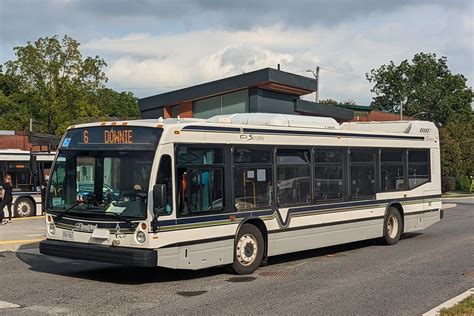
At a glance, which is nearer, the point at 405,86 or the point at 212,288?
the point at 212,288

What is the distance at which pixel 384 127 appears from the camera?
16.6m

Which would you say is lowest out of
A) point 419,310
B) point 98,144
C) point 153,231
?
point 419,310

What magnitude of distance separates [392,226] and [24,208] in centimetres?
1443

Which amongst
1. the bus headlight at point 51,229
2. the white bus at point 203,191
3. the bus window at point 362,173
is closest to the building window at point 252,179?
the white bus at point 203,191

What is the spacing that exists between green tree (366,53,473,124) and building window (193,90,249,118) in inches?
2512

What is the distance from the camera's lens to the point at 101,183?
10117 millimetres

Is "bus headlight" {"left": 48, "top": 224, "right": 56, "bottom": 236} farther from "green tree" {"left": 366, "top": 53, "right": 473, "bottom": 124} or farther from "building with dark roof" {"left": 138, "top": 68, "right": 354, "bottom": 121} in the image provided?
"green tree" {"left": 366, "top": 53, "right": 473, "bottom": 124}

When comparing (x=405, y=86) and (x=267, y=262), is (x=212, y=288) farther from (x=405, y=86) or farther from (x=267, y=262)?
(x=405, y=86)

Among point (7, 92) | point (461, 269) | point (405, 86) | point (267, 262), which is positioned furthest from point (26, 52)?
point (405, 86)

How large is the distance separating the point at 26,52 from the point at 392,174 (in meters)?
29.1

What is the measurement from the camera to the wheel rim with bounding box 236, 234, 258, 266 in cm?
1098

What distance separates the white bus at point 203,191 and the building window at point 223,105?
1412 cm

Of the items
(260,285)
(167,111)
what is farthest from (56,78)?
(260,285)

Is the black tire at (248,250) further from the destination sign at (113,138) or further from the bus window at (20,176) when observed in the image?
the bus window at (20,176)
